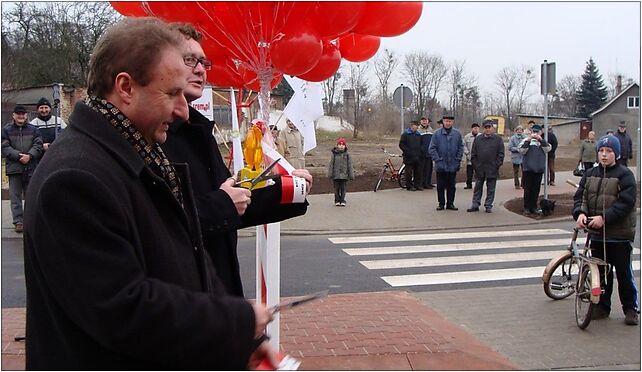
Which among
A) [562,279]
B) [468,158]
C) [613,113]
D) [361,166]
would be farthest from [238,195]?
[613,113]

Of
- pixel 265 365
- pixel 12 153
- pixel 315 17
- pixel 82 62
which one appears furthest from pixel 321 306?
pixel 82 62

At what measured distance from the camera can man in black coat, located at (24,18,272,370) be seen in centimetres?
144

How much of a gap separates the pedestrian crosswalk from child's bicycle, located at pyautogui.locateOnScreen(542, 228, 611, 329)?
115 cm

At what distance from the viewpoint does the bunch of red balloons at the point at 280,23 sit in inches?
134

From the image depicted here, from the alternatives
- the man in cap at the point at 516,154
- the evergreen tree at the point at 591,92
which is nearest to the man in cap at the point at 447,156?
the man in cap at the point at 516,154

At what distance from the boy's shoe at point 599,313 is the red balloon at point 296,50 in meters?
4.06

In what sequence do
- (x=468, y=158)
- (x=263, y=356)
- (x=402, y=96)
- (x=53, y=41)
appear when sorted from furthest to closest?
(x=53, y=41), (x=468, y=158), (x=402, y=96), (x=263, y=356)

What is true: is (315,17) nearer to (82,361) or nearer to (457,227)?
(82,361)

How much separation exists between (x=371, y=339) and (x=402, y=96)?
11694 millimetres

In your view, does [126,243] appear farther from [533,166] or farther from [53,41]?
[53,41]

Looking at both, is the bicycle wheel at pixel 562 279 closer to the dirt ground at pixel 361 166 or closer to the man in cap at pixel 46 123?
the man in cap at pixel 46 123

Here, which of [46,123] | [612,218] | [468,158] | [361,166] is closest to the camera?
[612,218]

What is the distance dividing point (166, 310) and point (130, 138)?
1.64 ft

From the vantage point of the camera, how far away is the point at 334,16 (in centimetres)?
337
